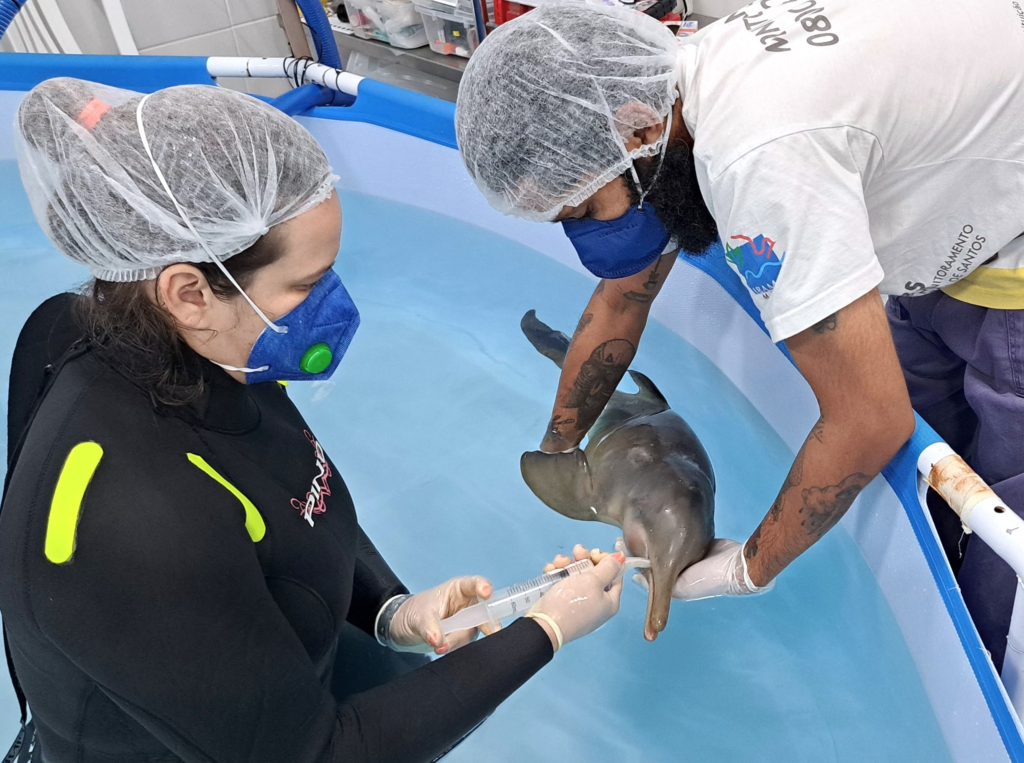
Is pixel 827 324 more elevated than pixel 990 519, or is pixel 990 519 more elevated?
pixel 827 324

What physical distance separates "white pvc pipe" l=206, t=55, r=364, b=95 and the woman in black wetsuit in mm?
1806

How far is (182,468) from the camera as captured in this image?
82 centimetres

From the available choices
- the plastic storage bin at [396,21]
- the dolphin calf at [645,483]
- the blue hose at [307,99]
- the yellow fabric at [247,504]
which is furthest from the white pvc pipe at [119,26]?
the yellow fabric at [247,504]

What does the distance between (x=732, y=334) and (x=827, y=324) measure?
103 cm

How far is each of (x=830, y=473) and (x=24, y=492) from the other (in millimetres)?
963

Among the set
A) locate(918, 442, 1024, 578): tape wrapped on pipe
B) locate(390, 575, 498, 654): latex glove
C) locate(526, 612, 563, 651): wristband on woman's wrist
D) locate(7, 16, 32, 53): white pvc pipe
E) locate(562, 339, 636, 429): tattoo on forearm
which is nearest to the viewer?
locate(918, 442, 1024, 578): tape wrapped on pipe

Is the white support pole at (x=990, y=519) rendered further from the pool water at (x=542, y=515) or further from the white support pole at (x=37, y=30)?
the white support pole at (x=37, y=30)

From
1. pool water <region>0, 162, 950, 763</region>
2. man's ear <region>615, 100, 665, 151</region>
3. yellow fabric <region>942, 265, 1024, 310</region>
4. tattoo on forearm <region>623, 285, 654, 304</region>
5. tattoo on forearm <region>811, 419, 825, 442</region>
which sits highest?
man's ear <region>615, 100, 665, 151</region>

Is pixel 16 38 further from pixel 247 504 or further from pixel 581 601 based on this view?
pixel 581 601

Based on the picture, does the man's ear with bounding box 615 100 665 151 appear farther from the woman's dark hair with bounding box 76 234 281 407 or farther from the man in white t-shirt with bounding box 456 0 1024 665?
the woman's dark hair with bounding box 76 234 281 407

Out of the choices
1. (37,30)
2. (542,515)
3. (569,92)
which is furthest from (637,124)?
(37,30)

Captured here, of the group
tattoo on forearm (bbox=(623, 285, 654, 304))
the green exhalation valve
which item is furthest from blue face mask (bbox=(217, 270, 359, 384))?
tattoo on forearm (bbox=(623, 285, 654, 304))

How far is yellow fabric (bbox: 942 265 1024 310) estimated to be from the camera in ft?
3.70

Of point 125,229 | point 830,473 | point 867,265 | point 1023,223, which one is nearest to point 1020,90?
point 1023,223
